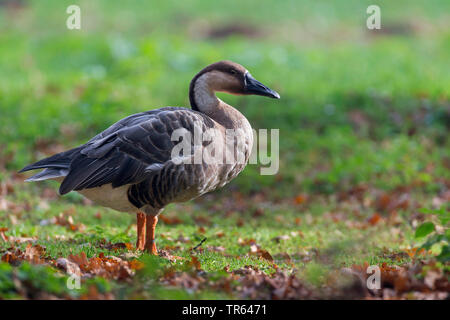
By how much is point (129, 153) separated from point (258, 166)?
220 inches

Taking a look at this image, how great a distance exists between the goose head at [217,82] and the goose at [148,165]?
1.23 feet

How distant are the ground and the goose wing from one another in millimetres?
776

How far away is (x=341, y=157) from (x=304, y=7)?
1426cm

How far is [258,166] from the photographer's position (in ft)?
37.7

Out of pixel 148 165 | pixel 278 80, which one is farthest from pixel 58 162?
pixel 278 80

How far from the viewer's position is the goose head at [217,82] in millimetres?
6867

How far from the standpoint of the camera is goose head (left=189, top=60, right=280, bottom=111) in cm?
687

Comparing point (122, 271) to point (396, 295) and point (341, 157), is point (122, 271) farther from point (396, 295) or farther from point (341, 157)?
point (341, 157)

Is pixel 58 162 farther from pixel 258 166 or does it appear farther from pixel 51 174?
pixel 258 166

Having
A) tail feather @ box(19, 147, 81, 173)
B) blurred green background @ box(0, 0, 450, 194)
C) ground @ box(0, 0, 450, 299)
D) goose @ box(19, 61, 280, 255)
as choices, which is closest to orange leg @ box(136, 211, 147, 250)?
goose @ box(19, 61, 280, 255)

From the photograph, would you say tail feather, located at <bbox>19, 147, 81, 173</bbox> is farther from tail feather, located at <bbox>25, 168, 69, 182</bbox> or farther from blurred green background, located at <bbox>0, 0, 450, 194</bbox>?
blurred green background, located at <bbox>0, 0, 450, 194</bbox>

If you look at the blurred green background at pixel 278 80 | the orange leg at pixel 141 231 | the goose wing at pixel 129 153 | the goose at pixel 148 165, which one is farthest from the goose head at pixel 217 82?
the blurred green background at pixel 278 80

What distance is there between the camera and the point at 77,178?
605 cm
